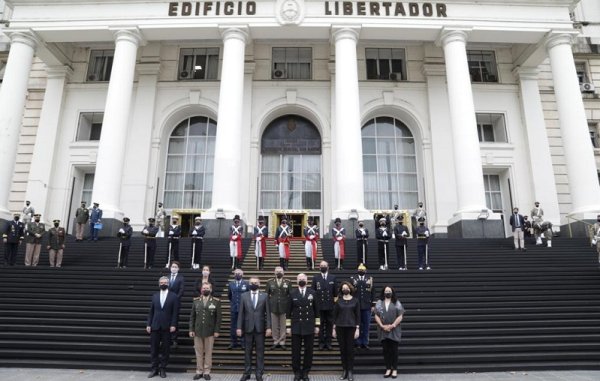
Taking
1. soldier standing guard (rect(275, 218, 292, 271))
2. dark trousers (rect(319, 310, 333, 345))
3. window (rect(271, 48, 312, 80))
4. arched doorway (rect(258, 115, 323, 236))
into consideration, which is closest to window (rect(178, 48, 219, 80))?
window (rect(271, 48, 312, 80))

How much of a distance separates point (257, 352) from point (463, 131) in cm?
1570

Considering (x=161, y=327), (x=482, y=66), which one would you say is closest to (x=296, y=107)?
(x=482, y=66)

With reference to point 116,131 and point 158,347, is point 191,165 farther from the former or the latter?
point 158,347

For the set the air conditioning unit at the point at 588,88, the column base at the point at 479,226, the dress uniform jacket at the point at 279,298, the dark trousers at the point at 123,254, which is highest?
the air conditioning unit at the point at 588,88

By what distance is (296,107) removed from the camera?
24203 mm

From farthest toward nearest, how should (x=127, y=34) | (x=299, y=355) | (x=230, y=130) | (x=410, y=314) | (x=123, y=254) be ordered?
(x=127, y=34)
(x=230, y=130)
(x=123, y=254)
(x=410, y=314)
(x=299, y=355)

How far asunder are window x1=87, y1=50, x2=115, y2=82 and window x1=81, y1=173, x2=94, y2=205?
19.1ft

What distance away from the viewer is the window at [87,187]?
24234mm

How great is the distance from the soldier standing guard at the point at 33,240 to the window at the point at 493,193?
71.8 feet

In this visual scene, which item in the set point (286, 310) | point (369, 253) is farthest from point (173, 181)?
point (286, 310)

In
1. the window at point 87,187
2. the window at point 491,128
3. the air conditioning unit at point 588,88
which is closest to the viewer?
the window at point 87,187

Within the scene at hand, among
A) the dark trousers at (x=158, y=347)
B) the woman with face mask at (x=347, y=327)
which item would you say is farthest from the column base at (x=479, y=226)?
the dark trousers at (x=158, y=347)

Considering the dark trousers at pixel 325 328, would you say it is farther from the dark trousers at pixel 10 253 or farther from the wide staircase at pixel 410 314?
the dark trousers at pixel 10 253

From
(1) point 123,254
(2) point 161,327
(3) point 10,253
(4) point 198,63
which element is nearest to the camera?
(2) point 161,327
